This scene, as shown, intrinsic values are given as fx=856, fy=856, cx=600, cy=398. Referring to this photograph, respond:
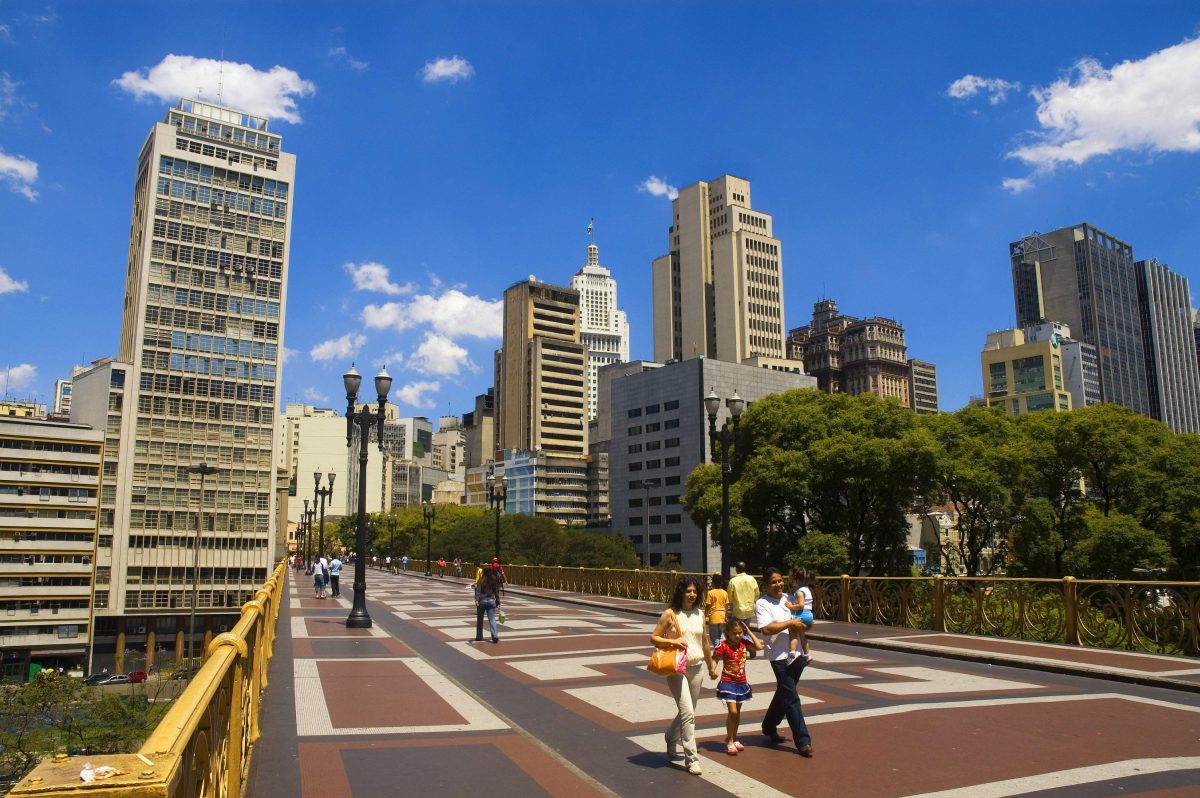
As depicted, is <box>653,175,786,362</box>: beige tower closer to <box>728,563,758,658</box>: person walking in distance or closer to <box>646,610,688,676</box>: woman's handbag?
<box>728,563,758,658</box>: person walking in distance

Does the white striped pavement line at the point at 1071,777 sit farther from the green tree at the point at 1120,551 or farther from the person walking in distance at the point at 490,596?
the green tree at the point at 1120,551

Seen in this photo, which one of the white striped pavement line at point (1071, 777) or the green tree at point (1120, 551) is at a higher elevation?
the green tree at point (1120, 551)

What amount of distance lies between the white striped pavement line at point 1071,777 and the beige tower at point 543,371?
169871mm

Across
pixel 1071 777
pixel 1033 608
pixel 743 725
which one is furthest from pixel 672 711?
pixel 1033 608

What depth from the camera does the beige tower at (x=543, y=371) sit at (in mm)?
183125

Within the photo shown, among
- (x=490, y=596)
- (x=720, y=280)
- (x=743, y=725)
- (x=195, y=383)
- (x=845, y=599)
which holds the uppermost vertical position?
(x=720, y=280)

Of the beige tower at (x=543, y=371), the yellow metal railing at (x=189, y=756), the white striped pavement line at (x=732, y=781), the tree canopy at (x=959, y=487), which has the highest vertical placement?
the beige tower at (x=543, y=371)

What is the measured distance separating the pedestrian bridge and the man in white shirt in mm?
242

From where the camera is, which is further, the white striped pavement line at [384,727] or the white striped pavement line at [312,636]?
the white striped pavement line at [312,636]

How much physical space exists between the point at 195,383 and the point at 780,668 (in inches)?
3882

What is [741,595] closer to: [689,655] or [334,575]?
[689,655]

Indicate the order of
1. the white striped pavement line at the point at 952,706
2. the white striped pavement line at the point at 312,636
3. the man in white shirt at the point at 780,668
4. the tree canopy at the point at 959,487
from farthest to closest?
the tree canopy at the point at 959,487 → the white striped pavement line at the point at 312,636 → the white striped pavement line at the point at 952,706 → the man in white shirt at the point at 780,668

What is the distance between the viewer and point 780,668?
7844mm

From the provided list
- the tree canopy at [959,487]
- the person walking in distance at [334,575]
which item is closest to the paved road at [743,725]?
the tree canopy at [959,487]
